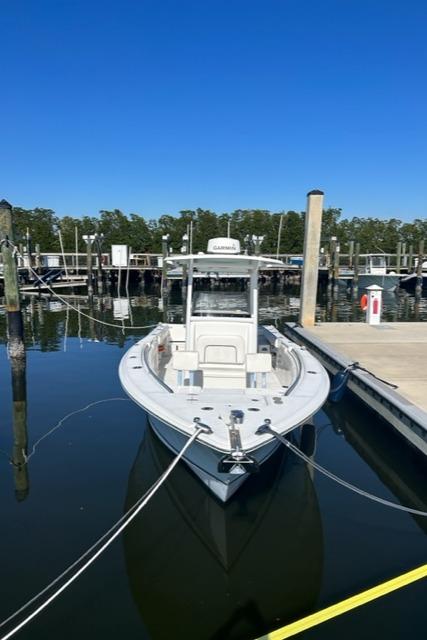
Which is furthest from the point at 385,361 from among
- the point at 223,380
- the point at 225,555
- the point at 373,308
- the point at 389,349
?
the point at 225,555

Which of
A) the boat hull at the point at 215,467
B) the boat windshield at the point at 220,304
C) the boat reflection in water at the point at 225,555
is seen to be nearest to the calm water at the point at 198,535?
the boat reflection in water at the point at 225,555

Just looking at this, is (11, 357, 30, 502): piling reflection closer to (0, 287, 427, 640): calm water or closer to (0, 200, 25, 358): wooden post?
(0, 287, 427, 640): calm water

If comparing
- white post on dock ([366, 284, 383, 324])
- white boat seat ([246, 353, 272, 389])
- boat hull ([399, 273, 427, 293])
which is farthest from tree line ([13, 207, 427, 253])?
white boat seat ([246, 353, 272, 389])

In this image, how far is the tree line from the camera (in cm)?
5719

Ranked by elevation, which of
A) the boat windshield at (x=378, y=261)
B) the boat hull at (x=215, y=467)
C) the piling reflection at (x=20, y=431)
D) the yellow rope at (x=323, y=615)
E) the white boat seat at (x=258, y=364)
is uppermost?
the boat windshield at (x=378, y=261)

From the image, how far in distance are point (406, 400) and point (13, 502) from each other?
591 centimetres

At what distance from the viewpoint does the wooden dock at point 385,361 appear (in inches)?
284

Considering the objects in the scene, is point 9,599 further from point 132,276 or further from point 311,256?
point 132,276

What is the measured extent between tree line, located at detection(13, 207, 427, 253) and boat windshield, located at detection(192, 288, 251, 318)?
45464 millimetres

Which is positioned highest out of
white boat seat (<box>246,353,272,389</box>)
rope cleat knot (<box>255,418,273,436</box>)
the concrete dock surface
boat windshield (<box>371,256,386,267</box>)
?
boat windshield (<box>371,256,386,267</box>)

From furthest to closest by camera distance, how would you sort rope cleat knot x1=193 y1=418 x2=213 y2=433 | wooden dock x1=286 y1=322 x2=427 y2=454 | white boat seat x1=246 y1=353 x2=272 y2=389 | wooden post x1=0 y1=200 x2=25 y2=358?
wooden post x1=0 y1=200 x2=25 y2=358, white boat seat x1=246 y1=353 x2=272 y2=389, wooden dock x1=286 y1=322 x2=427 y2=454, rope cleat knot x1=193 y1=418 x2=213 y2=433

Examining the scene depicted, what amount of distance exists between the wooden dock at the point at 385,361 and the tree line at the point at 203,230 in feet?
131

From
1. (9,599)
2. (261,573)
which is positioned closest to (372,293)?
(261,573)

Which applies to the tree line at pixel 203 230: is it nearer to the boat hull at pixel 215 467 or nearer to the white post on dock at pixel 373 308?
the white post on dock at pixel 373 308
